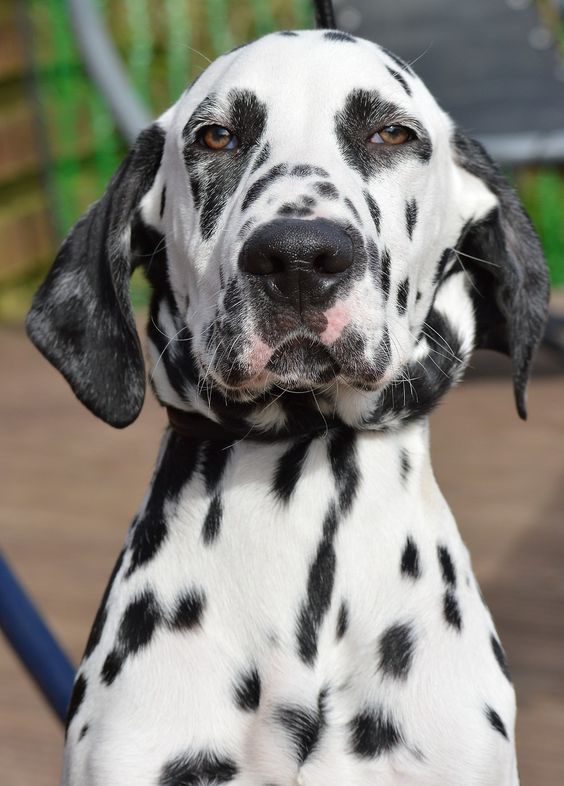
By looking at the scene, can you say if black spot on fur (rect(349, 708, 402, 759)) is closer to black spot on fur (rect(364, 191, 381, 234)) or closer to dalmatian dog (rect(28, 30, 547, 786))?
dalmatian dog (rect(28, 30, 547, 786))

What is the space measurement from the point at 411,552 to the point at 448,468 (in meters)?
3.65

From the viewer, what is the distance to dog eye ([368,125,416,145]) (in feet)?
8.22

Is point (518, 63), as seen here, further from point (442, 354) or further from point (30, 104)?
point (442, 354)

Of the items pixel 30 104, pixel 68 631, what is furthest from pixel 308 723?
pixel 30 104

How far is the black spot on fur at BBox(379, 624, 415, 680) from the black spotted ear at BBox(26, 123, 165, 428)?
0.65 m

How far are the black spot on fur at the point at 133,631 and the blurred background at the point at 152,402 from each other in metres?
1.30

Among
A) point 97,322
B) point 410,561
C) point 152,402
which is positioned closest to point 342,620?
point 410,561

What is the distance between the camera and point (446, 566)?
251 cm

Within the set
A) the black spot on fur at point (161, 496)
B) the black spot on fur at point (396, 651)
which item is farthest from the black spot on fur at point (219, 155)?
the black spot on fur at point (396, 651)

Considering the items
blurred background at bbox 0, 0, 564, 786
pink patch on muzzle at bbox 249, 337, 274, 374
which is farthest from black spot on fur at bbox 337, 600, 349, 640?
blurred background at bbox 0, 0, 564, 786

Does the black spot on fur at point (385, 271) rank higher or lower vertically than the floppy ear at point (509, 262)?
higher

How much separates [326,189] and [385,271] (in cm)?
20

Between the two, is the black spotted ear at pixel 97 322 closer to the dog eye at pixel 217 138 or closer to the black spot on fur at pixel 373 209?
the dog eye at pixel 217 138

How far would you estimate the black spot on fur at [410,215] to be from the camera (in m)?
2.53
